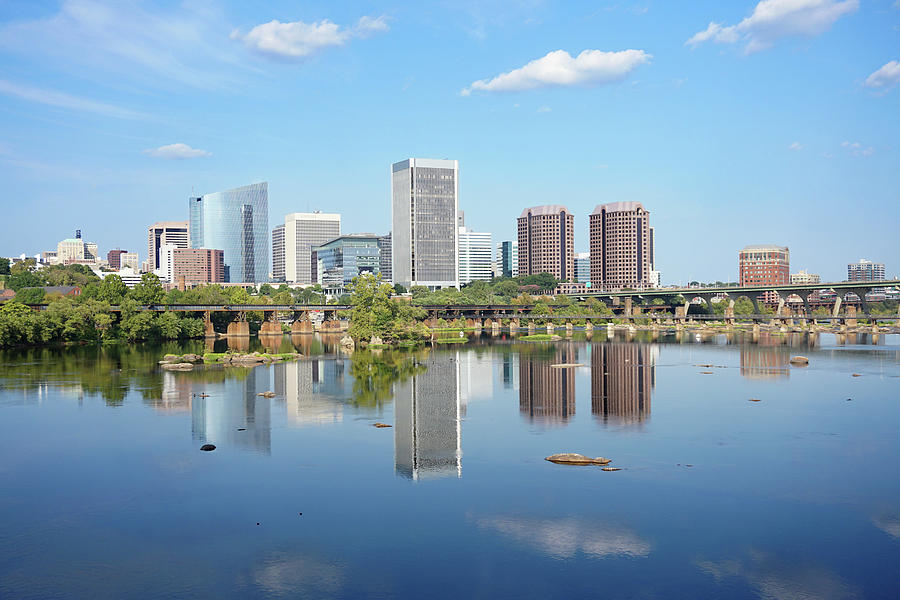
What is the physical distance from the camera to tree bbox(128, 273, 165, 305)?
163 m

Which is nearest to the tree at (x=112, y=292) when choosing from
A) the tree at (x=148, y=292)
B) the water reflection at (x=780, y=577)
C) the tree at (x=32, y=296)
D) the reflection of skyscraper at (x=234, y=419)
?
the tree at (x=148, y=292)

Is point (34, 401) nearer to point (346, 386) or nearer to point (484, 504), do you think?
point (346, 386)

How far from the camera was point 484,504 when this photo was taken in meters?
37.4

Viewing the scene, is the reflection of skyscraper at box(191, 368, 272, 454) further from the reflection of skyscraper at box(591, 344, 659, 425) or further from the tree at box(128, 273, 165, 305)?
the tree at box(128, 273, 165, 305)

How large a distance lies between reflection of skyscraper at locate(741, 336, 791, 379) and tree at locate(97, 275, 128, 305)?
11841 cm

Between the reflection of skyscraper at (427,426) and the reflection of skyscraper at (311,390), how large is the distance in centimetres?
560

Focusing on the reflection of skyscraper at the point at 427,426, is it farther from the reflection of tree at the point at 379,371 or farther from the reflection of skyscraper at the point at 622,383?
the reflection of skyscraper at the point at 622,383

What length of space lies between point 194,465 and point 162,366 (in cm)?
5372

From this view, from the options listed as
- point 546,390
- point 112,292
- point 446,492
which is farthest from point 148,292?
point 446,492

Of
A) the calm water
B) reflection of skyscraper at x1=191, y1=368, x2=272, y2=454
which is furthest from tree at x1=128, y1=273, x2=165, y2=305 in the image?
reflection of skyscraper at x1=191, y1=368, x2=272, y2=454

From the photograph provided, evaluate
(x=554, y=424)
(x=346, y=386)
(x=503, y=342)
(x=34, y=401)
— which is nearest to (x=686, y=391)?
(x=554, y=424)

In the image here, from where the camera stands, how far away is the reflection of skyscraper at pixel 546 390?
204ft

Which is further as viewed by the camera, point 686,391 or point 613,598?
point 686,391

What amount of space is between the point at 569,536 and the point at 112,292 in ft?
474
